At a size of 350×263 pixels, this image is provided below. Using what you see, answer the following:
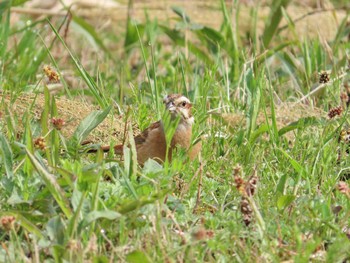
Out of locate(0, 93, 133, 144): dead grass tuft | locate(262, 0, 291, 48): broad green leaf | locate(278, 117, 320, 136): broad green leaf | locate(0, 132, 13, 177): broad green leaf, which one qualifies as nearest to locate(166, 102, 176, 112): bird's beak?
locate(0, 93, 133, 144): dead grass tuft

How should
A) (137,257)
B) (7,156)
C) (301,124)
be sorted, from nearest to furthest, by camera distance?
(137,257) < (7,156) < (301,124)

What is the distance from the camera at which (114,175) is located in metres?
4.20

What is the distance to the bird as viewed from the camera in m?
4.92

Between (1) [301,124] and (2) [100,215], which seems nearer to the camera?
(2) [100,215]

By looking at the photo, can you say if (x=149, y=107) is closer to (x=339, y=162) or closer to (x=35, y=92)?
(x=35, y=92)

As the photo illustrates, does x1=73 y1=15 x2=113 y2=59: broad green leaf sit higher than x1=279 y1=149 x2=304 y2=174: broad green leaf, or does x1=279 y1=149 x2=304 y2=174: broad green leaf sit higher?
x1=279 y1=149 x2=304 y2=174: broad green leaf

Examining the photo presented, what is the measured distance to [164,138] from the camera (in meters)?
4.96

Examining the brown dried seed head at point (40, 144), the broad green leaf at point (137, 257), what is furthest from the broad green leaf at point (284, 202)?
the brown dried seed head at point (40, 144)

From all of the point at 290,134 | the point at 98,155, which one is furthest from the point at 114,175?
the point at 290,134

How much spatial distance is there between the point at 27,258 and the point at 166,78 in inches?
145

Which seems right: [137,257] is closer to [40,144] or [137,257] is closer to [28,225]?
[28,225]

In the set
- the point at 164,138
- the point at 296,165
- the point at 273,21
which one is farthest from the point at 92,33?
the point at 296,165

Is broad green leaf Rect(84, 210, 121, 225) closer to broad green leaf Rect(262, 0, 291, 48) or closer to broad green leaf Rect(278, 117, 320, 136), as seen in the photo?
broad green leaf Rect(278, 117, 320, 136)

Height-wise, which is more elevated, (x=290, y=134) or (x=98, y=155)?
(x=98, y=155)
